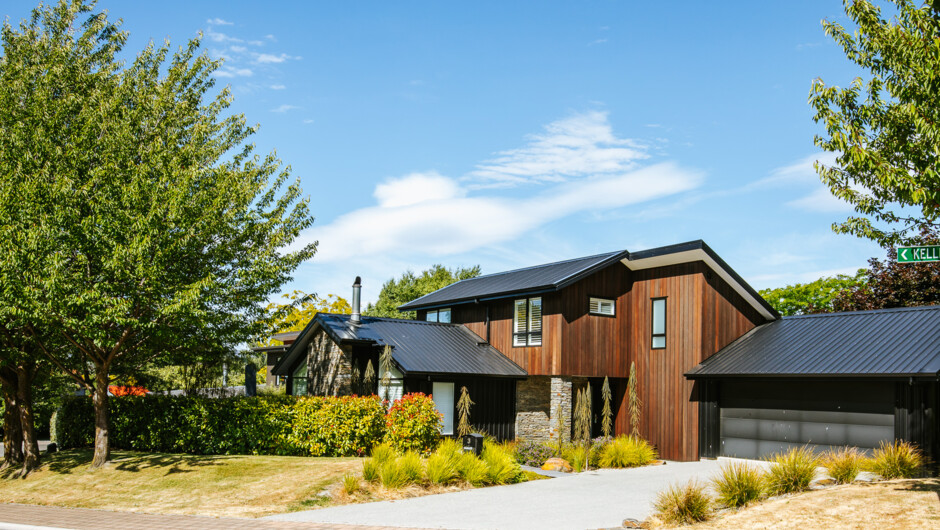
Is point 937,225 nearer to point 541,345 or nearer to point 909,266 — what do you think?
point 909,266

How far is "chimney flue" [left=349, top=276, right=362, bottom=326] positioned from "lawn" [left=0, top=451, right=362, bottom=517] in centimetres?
664

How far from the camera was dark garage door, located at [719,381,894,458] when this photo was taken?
18.3 meters

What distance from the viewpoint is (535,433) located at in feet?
77.9

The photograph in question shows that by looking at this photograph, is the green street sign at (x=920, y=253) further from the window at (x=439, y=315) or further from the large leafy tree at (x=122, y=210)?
the window at (x=439, y=315)

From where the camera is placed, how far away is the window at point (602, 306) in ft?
79.0

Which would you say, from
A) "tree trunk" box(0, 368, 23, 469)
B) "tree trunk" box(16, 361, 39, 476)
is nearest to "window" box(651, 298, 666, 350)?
"tree trunk" box(16, 361, 39, 476)

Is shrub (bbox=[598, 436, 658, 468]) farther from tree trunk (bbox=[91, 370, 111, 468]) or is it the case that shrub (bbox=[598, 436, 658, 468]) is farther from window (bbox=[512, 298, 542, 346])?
tree trunk (bbox=[91, 370, 111, 468])

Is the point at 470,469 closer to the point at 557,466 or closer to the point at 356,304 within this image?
the point at 557,466

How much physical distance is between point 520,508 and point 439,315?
15.8 m

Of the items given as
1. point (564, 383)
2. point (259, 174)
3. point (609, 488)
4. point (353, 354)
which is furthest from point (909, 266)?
point (259, 174)

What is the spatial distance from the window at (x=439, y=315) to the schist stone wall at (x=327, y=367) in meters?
5.74

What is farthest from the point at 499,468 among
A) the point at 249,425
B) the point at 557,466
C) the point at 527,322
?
the point at 527,322

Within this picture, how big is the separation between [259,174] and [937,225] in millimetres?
21199

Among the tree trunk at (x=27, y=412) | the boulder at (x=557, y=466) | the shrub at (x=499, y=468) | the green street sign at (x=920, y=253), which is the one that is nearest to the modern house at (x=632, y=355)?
the boulder at (x=557, y=466)
